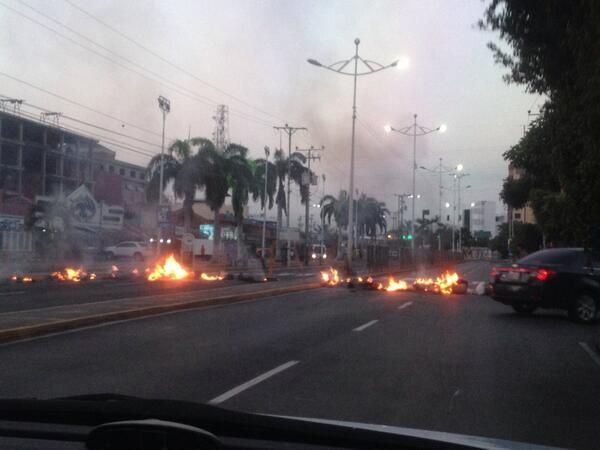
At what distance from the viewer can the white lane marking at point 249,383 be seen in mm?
7980

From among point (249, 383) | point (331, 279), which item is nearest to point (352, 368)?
point (249, 383)

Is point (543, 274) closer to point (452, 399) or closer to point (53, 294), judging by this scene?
point (452, 399)

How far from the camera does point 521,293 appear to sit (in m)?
16.3

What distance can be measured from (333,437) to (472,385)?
20.2 feet

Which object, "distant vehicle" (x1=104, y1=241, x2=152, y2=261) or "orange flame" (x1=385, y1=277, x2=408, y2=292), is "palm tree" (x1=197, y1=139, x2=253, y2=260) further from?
"orange flame" (x1=385, y1=277, x2=408, y2=292)

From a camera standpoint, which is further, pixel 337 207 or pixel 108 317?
pixel 337 207

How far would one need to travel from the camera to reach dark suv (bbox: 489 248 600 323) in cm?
1595

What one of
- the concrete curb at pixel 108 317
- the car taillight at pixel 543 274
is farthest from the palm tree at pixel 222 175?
the car taillight at pixel 543 274

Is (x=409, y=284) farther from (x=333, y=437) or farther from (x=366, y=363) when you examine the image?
(x=333, y=437)

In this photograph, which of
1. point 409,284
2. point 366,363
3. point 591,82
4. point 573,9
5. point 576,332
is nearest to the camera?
point 591,82

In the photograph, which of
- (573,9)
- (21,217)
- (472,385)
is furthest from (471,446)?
(21,217)

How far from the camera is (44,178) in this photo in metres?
50.3

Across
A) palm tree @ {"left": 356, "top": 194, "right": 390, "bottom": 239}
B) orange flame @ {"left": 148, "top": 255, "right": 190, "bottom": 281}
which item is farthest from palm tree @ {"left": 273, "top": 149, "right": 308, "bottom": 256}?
orange flame @ {"left": 148, "top": 255, "right": 190, "bottom": 281}

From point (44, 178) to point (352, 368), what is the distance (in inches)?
1745
